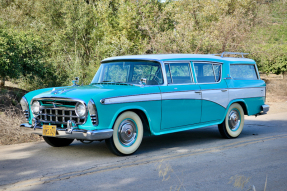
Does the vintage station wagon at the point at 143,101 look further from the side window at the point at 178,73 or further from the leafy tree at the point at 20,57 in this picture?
the leafy tree at the point at 20,57

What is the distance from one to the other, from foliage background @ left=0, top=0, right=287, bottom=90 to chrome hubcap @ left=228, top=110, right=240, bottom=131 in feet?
26.3

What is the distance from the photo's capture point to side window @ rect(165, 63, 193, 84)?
719 centimetres

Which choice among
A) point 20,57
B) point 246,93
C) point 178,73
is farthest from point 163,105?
point 20,57

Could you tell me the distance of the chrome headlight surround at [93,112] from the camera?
19.1 ft

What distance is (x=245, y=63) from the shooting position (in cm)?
911

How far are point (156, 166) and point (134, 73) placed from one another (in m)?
2.19

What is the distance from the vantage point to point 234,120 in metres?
8.63

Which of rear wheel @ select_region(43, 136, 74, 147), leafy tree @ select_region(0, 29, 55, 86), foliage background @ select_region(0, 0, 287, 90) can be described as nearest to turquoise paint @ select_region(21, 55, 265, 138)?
rear wheel @ select_region(43, 136, 74, 147)

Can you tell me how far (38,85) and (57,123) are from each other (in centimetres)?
985

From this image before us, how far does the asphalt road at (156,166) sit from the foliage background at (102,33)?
24.9 ft

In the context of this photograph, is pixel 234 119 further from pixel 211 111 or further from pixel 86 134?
pixel 86 134

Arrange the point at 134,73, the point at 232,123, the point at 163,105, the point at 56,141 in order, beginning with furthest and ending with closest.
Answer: the point at 232,123, the point at 56,141, the point at 134,73, the point at 163,105

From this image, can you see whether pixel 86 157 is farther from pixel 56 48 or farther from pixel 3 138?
pixel 56 48

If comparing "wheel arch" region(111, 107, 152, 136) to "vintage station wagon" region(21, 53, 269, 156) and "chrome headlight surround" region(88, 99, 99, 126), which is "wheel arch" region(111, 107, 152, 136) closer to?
"vintage station wagon" region(21, 53, 269, 156)
